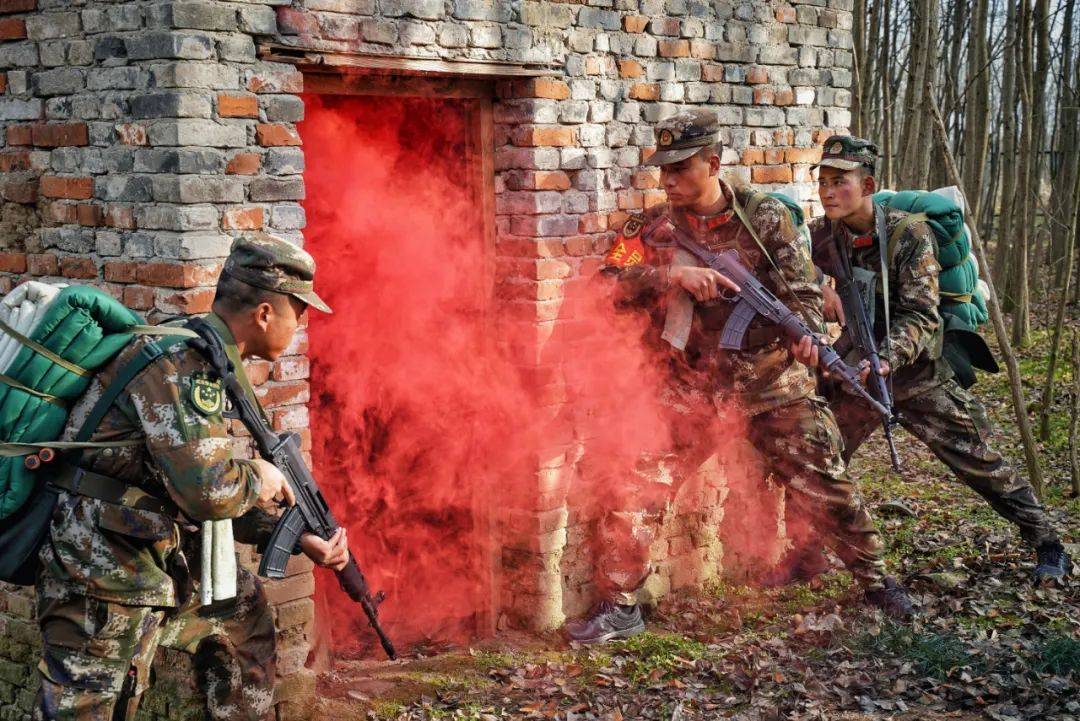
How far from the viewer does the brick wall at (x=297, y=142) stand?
13.5 ft

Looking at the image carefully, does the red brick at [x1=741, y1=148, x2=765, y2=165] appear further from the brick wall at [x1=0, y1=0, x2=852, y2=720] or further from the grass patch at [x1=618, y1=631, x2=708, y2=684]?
the grass patch at [x1=618, y1=631, x2=708, y2=684]

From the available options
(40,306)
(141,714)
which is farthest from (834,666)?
(40,306)

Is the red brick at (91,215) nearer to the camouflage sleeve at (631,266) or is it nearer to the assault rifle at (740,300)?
the camouflage sleeve at (631,266)

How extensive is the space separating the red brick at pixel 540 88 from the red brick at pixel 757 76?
4.61ft

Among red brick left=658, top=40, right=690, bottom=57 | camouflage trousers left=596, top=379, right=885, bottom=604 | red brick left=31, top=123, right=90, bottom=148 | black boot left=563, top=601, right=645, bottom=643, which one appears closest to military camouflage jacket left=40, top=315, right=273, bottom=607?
red brick left=31, top=123, right=90, bottom=148

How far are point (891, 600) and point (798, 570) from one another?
87cm

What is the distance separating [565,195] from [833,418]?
181cm

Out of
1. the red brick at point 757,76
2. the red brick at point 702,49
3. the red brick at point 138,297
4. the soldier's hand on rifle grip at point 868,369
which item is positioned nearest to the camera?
the red brick at point 138,297

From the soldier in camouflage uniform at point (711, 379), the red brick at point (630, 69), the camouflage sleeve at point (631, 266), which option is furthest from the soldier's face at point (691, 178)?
the red brick at point (630, 69)

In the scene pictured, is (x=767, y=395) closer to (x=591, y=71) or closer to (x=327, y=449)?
(x=591, y=71)

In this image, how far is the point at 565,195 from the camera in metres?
5.36

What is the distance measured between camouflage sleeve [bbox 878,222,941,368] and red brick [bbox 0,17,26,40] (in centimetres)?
428

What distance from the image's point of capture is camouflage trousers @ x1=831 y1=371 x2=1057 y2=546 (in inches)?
236

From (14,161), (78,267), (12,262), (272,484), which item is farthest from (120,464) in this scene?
(14,161)
